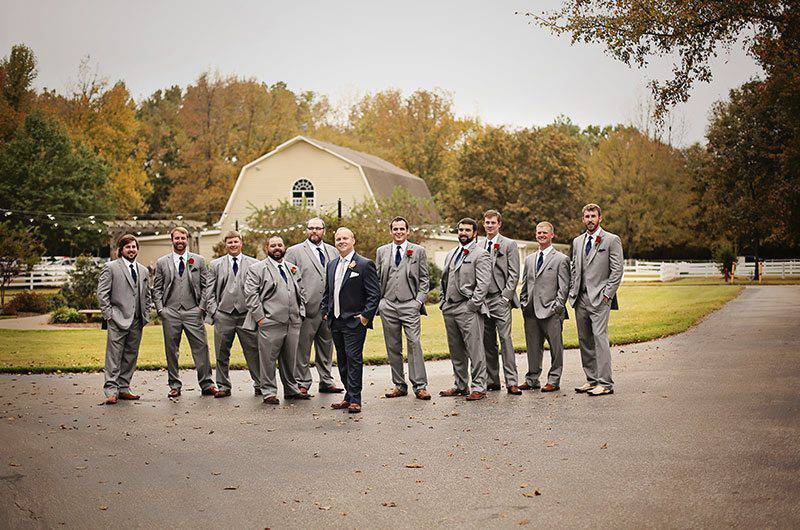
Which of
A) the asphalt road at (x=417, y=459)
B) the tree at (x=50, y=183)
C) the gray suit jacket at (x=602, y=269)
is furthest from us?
the tree at (x=50, y=183)

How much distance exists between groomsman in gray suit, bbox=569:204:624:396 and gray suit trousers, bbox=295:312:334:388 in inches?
126

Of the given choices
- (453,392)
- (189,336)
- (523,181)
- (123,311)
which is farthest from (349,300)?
(523,181)

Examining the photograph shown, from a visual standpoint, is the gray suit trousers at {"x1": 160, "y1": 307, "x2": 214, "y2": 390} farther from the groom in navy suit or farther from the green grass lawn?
the green grass lawn

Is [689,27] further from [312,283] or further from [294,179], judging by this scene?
[294,179]

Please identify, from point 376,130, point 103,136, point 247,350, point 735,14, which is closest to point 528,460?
point 247,350

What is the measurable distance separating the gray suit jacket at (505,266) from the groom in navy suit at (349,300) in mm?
1678

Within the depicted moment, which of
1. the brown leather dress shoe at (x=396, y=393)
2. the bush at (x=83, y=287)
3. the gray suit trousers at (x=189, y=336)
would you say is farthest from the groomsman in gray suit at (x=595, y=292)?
the bush at (x=83, y=287)

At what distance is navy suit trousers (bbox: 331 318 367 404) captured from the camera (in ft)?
36.2

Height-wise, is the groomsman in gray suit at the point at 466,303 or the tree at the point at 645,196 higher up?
the tree at the point at 645,196

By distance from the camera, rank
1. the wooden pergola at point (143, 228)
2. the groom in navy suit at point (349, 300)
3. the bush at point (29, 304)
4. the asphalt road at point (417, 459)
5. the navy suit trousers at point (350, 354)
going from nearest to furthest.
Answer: the asphalt road at point (417, 459) → the navy suit trousers at point (350, 354) → the groom in navy suit at point (349, 300) → the bush at point (29, 304) → the wooden pergola at point (143, 228)

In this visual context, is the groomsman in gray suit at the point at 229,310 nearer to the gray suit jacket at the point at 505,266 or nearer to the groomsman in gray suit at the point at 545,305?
the gray suit jacket at the point at 505,266

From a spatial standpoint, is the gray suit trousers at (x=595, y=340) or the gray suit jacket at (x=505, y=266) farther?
the gray suit jacket at (x=505, y=266)

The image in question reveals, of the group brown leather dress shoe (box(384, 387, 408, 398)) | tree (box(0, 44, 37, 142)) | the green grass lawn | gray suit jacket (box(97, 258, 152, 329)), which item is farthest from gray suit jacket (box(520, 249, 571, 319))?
tree (box(0, 44, 37, 142))

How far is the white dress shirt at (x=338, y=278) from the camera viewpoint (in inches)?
455
